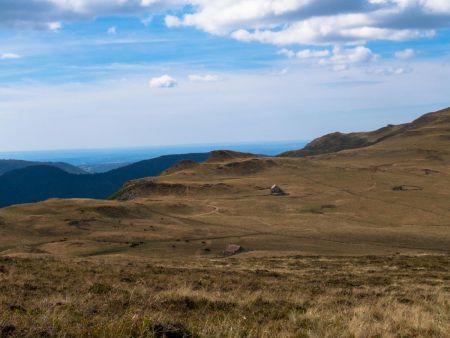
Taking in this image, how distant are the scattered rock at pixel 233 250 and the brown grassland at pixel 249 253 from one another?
2.35ft

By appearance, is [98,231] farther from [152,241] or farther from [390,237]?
[390,237]

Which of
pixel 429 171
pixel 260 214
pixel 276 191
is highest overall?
pixel 429 171

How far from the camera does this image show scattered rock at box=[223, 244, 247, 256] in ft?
158

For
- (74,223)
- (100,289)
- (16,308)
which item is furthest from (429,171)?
(16,308)

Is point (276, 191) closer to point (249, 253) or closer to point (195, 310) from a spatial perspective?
point (249, 253)

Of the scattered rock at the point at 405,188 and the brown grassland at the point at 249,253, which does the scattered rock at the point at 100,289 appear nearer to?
the brown grassland at the point at 249,253

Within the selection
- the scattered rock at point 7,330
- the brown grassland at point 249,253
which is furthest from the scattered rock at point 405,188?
the scattered rock at point 7,330

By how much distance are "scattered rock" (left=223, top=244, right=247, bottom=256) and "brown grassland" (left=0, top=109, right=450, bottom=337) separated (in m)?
0.72

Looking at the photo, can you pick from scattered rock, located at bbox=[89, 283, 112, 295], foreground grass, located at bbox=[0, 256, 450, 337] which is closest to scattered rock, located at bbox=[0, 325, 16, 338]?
foreground grass, located at bbox=[0, 256, 450, 337]

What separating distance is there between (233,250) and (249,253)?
5.83 feet

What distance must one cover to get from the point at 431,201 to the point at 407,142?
8537 centimetres

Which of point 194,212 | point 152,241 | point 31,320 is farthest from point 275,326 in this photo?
point 194,212

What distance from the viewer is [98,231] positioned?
60250 millimetres

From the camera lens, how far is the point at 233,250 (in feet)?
160
